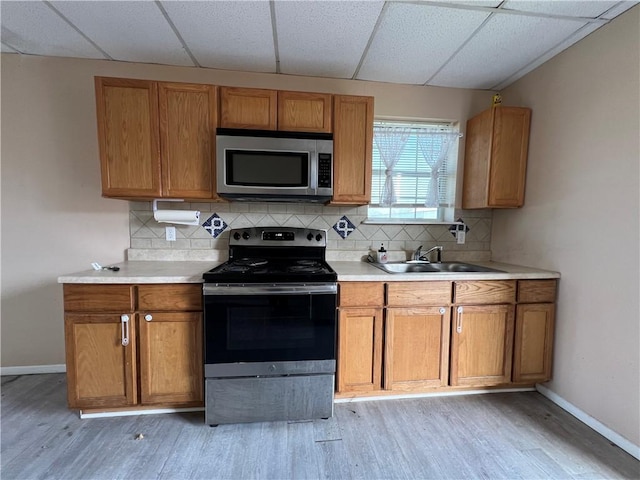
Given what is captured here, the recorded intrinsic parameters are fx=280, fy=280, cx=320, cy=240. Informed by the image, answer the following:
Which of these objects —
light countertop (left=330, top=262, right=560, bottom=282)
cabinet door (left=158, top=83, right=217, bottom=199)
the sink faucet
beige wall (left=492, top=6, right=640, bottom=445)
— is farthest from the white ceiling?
light countertop (left=330, top=262, right=560, bottom=282)

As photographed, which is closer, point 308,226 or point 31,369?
point 31,369

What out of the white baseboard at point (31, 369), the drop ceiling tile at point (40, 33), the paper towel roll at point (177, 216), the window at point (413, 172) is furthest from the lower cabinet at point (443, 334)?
the drop ceiling tile at point (40, 33)

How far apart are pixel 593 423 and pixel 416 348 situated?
3.61 feet

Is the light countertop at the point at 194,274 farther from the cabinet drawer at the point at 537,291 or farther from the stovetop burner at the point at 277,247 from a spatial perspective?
the stovetop burner at the point at 277,247

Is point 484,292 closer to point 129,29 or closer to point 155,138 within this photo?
point 155,138

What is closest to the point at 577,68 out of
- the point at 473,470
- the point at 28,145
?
the point at 473,470

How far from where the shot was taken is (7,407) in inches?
71.4

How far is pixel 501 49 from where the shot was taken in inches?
75.7

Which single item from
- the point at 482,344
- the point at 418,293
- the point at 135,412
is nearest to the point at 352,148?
the point at 418,293

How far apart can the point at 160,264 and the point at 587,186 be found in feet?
9.64

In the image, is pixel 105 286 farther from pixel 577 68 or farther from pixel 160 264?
pixel 577 68

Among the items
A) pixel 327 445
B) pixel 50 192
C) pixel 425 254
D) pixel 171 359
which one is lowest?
pixel 327 445

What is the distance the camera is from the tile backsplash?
2.24 metres

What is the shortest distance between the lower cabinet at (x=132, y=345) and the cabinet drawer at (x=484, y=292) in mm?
1717
